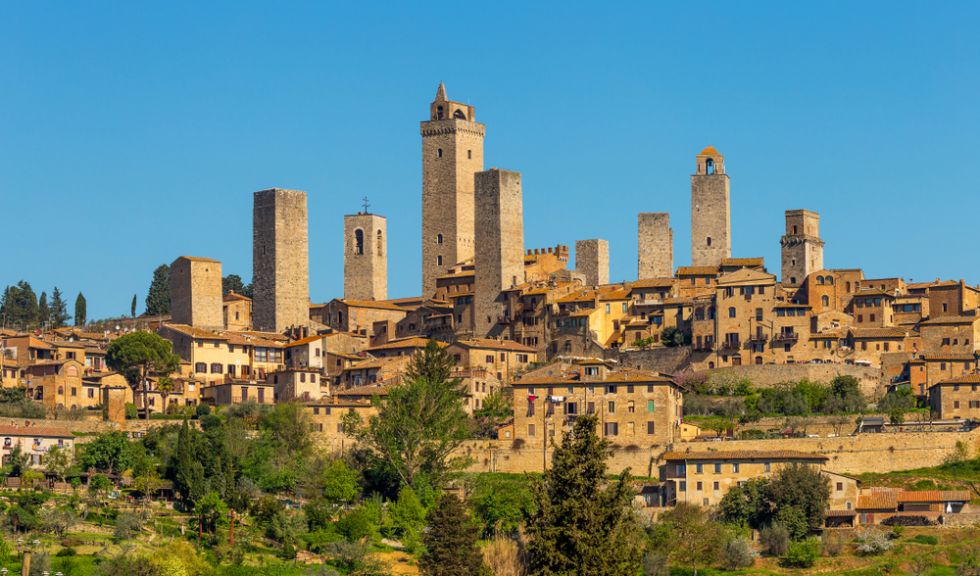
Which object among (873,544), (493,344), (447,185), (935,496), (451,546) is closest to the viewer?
(451,546)

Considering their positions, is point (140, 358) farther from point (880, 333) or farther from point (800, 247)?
point (800, 247)

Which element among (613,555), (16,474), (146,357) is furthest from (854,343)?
(613,555)

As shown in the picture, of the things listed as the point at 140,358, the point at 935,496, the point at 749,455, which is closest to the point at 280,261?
the point at 140,358

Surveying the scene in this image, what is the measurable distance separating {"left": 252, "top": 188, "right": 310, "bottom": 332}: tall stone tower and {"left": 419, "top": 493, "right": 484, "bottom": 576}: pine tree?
35.6 m

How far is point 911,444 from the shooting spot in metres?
76.6

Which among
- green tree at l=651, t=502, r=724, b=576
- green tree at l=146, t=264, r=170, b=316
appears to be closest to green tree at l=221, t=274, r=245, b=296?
green tree at l=146, t=264, r=170, b=316

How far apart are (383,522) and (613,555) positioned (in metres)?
27.2

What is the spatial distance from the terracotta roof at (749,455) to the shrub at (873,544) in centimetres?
470

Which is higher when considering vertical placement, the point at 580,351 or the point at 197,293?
the point at 197,293

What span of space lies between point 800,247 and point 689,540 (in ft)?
114

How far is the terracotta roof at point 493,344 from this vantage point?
300ft

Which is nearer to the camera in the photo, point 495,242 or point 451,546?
point 451,546

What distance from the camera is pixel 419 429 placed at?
78875 millimetres

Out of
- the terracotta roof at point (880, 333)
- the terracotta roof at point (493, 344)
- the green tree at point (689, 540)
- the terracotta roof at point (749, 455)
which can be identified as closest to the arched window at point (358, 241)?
the terracotta roof at point (493, 344)
